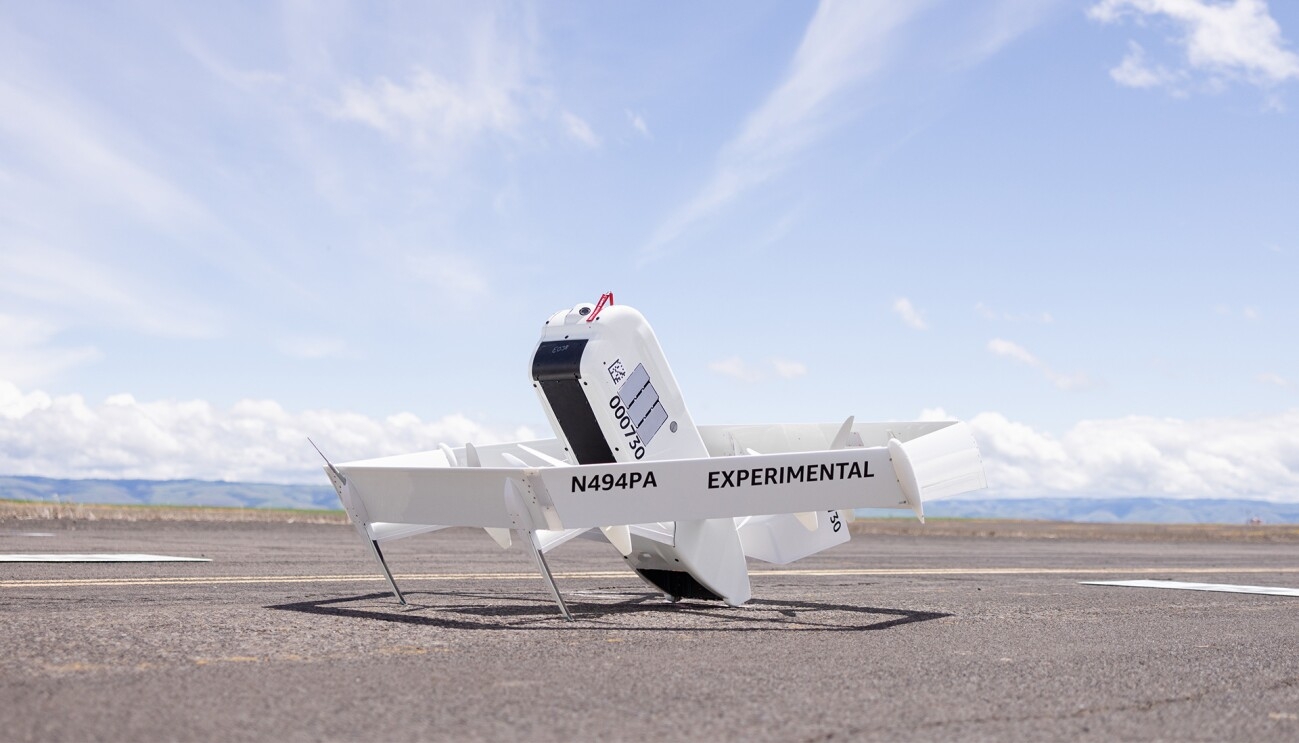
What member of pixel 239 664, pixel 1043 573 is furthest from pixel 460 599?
pixel 1043 573

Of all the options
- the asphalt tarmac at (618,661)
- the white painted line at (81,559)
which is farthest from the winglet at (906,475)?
the white painted line at (81,559)

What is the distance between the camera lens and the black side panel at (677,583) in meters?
11.1

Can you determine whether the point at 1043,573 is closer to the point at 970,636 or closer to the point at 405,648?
the point at 970,636

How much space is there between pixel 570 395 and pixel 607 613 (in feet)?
6.59

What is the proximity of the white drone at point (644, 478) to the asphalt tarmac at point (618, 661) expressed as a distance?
2.15 ft

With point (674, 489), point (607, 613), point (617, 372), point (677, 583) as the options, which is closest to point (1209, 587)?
point (677, 583)

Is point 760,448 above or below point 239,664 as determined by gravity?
above

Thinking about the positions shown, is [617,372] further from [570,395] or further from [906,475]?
[906,475]

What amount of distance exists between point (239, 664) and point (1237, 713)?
5.59 meters

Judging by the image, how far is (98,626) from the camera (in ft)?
27.3

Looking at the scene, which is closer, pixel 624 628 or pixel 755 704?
pixel 755 704

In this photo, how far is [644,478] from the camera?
8922mm

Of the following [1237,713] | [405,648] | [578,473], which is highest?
[578,473]

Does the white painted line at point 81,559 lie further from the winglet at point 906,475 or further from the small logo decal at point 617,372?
the winglet at point 906,475
